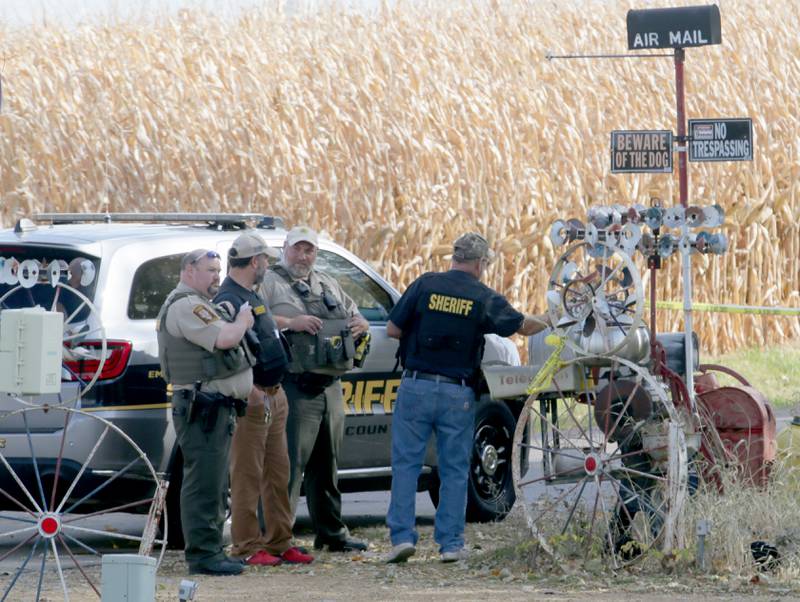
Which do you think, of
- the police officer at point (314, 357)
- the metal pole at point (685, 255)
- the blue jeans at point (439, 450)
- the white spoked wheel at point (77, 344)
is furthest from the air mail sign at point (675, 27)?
the white spoked wheel at point (77, 344)

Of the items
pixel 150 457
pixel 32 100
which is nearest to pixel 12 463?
pixel 150 457

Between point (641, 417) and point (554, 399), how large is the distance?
98cm

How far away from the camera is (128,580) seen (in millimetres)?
6188

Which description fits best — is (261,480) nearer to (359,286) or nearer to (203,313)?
(203,313)

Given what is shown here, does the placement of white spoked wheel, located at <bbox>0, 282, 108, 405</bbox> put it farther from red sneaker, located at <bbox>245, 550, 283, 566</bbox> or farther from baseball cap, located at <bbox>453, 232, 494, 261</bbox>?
baseball cap, located at <bbox>453, 232, 494, 261</bbox>

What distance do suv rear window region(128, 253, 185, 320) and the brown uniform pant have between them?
813 millimetres

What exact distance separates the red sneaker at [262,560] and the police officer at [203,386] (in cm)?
38

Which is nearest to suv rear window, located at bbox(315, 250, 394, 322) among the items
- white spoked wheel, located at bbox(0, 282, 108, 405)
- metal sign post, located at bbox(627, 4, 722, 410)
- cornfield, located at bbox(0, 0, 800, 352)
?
metal sign post, located at bbox(627, 4, 722, 410)

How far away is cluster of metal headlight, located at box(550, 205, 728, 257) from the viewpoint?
9109mm

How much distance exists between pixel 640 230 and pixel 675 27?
1.70 metres

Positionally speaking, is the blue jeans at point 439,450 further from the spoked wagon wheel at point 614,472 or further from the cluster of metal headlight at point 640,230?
the cluster of metal headlight at point 640,230

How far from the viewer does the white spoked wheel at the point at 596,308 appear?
8.76 m

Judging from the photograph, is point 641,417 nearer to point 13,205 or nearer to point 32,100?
point 13,205

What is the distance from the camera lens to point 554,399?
9.78m
